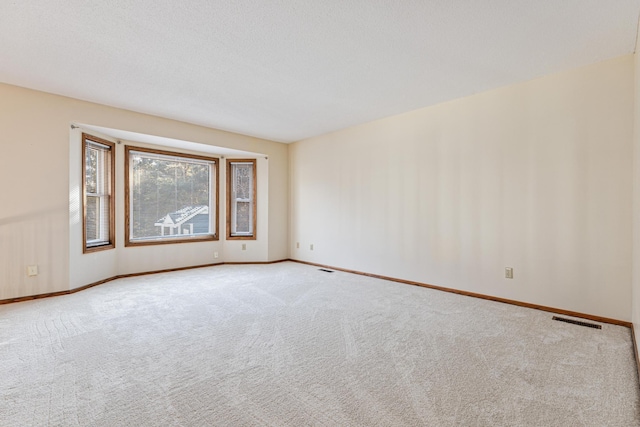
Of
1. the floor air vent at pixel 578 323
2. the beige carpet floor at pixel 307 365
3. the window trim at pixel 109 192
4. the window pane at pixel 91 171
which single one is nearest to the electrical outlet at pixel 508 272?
the beige carpet floor at pixel 307 365

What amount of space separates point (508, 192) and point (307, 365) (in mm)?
2942

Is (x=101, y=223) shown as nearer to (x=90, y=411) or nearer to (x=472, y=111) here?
(x=90, y=411)

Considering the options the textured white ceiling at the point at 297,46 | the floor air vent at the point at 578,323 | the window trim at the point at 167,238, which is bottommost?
the floor air vent at the point at 578,323

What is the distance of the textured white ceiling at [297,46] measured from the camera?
7.09ft

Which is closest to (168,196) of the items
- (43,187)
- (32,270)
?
(43,187)

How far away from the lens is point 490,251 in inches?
144

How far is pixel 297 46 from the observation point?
2627mm

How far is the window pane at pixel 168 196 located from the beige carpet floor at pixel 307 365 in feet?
6.03

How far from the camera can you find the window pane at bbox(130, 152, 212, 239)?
5055 millimetres

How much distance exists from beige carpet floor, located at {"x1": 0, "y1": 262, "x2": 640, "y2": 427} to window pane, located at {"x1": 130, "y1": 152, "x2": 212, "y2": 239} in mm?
1837

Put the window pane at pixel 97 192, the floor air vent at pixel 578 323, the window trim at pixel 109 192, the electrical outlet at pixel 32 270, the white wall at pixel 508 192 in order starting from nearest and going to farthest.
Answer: the floor air vent at pixel 578 323
the white wall at pixel 508 192
the electrical outlet at pixel 32 270
the window trim at pixel 109 192
the window pane at pixel 97 192

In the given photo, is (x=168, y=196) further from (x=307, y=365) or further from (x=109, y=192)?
(x=307, y=365)

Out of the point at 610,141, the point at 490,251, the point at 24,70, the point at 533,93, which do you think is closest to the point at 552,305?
the point at 490,251

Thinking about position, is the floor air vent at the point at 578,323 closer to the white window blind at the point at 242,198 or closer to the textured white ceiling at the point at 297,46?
the textured white ceiling at the point at 297,46
